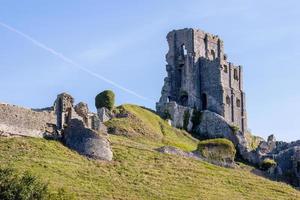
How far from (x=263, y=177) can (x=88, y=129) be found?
71.2 feet

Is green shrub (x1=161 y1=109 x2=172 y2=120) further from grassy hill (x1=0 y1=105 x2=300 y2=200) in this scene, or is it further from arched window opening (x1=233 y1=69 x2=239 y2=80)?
grassy hill (x1=0 y1=105 x2=300 y2=200)

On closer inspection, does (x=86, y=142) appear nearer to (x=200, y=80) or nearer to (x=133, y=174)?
(x=133, y=174)

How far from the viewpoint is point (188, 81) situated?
107 meters

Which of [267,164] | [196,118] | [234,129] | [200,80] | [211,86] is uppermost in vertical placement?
[200,80]

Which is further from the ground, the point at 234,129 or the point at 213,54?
the point at 213,54

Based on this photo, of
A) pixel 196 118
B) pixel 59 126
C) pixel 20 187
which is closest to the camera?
pixel 20 187

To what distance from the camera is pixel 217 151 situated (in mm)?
78688

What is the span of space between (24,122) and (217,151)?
24070mm

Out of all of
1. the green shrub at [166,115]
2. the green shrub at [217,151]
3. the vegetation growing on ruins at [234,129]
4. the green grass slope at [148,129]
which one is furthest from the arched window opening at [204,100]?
the green shrub at [217,151]

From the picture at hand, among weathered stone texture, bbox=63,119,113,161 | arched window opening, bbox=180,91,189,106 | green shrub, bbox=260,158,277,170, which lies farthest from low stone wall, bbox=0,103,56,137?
arched window opening, bbox=180,91,189,106

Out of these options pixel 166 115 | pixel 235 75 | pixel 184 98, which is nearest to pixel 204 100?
pixel 184 98

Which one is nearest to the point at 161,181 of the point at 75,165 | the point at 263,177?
the point at 75,165

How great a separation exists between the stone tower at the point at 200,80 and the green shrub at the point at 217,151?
81.4ft

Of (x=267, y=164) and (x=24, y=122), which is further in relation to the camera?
(x=267, y=164)
